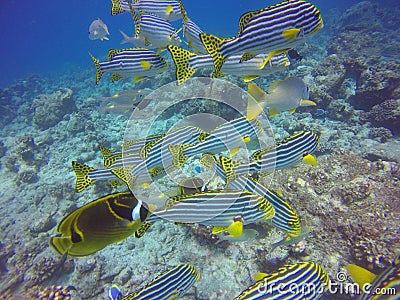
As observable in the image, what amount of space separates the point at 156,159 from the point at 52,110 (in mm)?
11242

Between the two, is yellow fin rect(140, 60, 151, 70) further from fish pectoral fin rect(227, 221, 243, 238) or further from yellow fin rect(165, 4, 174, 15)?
fish pectoral fin rect(227, 221, 243, 238)

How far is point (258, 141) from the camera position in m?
7.21

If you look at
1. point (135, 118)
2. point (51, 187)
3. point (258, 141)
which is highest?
point (135, 118)

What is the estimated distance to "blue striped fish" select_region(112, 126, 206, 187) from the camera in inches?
145

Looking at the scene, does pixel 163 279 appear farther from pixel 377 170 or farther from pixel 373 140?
pixel 373 140

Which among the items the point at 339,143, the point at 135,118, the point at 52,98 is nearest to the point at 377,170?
the point at 339,143

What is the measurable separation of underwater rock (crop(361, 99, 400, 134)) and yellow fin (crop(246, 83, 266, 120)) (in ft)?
20.6

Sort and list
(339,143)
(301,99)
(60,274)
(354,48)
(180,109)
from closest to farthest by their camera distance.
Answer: (301,99)
(60,274)
(339,143)
(180,109)
(354,48)

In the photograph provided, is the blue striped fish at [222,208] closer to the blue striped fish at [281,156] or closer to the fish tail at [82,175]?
the blue striped fish at [281,156]

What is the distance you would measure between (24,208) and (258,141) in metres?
7.72

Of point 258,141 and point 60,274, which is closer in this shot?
point 60,274

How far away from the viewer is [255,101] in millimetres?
4027

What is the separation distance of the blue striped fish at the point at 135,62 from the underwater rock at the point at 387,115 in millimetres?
7650

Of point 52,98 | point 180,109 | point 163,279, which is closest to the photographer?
point 163,279
